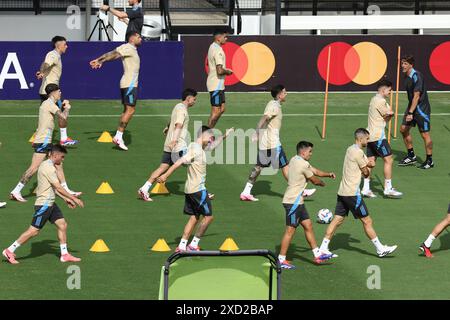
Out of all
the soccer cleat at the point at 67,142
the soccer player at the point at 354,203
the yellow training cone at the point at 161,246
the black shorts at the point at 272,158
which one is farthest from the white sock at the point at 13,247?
the soccer cleat at the point at 67,142

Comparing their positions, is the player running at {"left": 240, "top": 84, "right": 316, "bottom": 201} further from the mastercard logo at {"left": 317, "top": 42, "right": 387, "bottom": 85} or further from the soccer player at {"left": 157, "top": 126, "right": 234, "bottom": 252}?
the mastercard logo at {"left": 317, "top": 42, "right": 387, "bottom": 85}

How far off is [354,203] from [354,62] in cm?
1536

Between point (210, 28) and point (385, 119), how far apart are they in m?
17.4

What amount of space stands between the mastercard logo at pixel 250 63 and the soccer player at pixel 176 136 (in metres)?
10.5

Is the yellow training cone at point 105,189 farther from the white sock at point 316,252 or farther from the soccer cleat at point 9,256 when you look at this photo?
the white sock at point 316,252

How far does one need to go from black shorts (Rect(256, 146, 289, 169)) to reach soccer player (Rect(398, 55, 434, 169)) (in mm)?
4116

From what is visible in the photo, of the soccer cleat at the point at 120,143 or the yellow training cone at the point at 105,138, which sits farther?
the yellow training cone at the point at 105,138

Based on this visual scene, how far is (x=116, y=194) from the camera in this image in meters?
23.0

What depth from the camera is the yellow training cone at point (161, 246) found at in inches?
738

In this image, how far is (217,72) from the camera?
26062 millimetres

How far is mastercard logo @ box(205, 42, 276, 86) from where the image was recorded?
32625 mm

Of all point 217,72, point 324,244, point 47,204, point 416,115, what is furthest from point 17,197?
point 416,115
